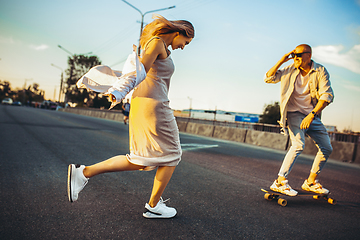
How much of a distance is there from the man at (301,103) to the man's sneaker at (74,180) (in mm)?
Result: 2456

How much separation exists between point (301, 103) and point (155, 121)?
2275 mm

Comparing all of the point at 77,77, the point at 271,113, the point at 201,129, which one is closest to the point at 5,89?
the point at 77,77

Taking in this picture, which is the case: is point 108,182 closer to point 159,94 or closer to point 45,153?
point 159,94

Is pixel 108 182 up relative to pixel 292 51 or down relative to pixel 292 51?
down

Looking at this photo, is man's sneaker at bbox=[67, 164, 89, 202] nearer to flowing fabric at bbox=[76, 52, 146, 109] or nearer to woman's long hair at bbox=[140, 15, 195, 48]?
flowing fabric at bbox=[76, 52, 146, 109]

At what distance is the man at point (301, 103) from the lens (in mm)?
3160

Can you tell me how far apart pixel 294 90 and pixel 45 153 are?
4.83 meters

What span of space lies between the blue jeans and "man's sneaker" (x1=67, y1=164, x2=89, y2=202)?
2.51m

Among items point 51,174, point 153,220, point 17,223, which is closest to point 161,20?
point 153,220

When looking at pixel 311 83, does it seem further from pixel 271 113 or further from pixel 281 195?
pixel 271 113

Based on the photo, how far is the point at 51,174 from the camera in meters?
3.58

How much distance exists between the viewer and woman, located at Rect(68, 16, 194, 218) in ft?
6.89

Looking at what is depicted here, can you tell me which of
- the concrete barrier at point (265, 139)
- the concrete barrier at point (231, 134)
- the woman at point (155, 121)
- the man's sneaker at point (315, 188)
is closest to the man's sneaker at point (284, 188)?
the man's sneaker at point (315, 188)

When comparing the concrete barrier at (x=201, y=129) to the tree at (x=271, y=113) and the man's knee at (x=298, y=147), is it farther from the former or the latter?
the tree at (x=271, y=113)
